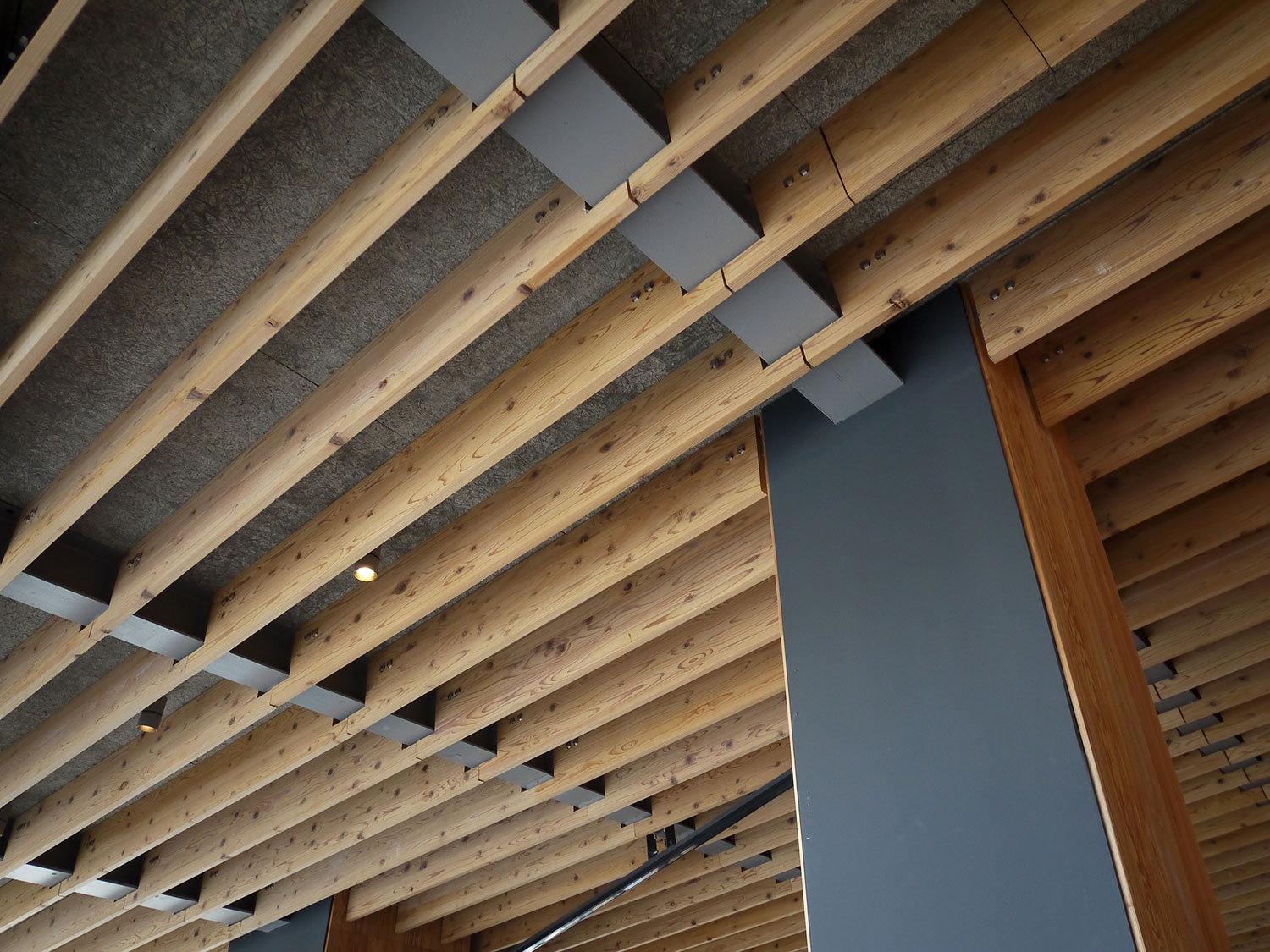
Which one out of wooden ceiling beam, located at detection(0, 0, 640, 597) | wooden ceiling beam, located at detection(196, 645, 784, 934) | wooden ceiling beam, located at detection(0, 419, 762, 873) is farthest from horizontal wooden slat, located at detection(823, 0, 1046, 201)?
wooden ceiling beam, located at detection(196, 645, 784, 934)

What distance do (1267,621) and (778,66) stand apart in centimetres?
→ 336

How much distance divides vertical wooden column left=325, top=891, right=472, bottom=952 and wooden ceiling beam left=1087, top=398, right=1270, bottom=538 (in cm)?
456

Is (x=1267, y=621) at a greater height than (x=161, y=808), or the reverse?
(x=1267, y=621)

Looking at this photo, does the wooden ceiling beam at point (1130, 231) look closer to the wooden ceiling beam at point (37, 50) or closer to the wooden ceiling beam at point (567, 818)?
the wooden ceiling beam at point (567, 818)

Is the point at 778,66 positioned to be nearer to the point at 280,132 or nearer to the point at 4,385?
the point at 280,132

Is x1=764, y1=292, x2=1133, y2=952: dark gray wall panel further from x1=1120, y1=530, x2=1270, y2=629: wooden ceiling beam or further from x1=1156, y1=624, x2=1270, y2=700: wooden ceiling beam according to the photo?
x1=1156, y1=624, x2=1270, y2=700: wooden ceiling beam

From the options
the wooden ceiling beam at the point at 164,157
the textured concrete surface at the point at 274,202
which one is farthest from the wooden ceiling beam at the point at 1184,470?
the wooden ceiling beam at the point at 164,157

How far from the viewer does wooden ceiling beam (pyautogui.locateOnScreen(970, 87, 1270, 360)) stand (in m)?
2.23

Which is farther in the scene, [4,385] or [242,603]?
[242,603]

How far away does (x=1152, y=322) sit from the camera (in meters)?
2.63

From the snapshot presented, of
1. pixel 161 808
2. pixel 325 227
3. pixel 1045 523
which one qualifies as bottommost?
pixel 1045 523

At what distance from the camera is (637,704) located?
3.90 meters

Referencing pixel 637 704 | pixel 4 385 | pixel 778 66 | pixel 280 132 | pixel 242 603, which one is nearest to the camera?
pixel 778 66

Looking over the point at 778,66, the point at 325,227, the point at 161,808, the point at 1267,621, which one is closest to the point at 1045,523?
the point at 778,66
